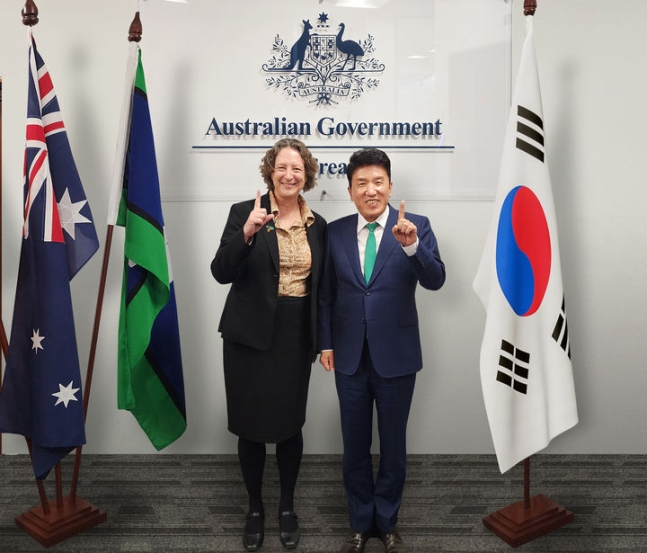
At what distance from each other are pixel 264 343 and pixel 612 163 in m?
2.06

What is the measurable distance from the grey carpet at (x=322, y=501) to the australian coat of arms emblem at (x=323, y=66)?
191 centimetres

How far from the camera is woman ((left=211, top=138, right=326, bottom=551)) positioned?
237cm

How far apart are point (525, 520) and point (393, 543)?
0.58 meters

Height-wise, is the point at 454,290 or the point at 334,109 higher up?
the point at 334,109

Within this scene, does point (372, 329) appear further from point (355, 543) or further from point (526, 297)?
point (355, 543)

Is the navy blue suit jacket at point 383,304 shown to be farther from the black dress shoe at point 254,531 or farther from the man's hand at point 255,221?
the black dress shoe at point 254,531

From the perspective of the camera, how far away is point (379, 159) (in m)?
2.30

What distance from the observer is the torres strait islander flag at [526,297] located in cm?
252

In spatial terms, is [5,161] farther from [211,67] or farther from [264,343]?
[264,343]

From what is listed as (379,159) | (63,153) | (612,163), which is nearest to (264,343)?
(379,159)

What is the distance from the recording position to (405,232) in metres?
2.13

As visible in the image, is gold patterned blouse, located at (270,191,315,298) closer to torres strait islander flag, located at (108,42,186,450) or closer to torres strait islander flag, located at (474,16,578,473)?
torres strait islander flag, located at (108,42,186,450)

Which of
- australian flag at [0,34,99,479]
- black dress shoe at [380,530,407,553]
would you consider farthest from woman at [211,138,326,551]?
australian flag at [0,34,99,479]

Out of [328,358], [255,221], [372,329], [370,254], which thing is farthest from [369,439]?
[255,221]
